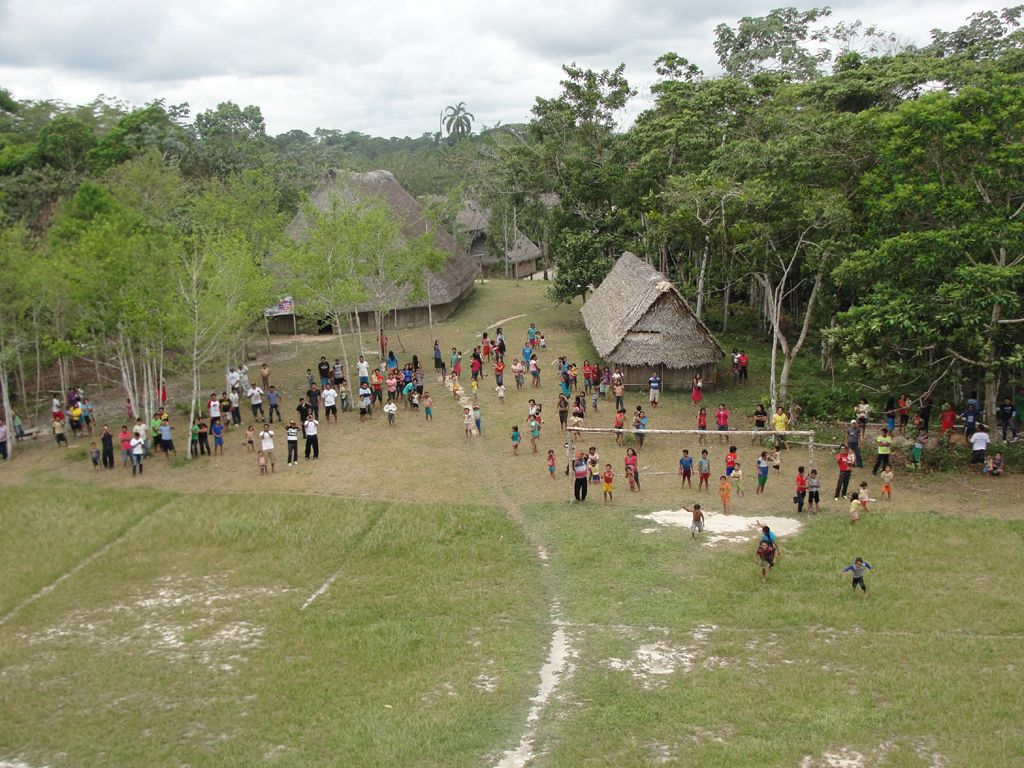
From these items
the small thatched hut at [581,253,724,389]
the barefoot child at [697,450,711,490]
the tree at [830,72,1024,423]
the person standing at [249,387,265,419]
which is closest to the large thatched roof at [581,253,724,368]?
the small thatched hut at [581,253,724,389]

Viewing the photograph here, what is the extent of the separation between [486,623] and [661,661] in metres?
3.16

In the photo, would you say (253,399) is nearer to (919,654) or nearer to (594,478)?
(594,478)

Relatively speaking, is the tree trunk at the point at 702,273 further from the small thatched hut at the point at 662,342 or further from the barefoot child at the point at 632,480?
the barefoot child at the point at 632,480

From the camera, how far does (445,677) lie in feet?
42.4

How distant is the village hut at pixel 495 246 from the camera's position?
56.7 meters

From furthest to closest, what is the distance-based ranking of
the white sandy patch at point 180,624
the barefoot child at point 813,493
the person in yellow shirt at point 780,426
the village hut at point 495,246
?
the village hut at point 495,246, the person in yellow shirt at point 780,426, the barefoot child at point 813,493, the white sandy patch at point 180,624

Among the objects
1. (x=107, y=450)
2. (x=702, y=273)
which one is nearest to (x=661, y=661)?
(x=107, y=450)

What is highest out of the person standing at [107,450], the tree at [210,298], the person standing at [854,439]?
the tree at [210,298]

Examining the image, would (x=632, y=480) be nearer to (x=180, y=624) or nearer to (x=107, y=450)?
(x=180, y=624)

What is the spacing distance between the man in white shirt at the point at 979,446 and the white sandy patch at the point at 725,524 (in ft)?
19.4

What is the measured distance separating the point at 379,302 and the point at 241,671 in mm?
22640

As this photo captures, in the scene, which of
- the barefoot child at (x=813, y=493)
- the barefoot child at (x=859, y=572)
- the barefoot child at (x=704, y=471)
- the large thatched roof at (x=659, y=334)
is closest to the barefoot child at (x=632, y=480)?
the barefoot child at (x=704, y=471)

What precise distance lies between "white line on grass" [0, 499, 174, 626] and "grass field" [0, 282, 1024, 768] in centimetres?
7

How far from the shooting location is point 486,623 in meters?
14.5
